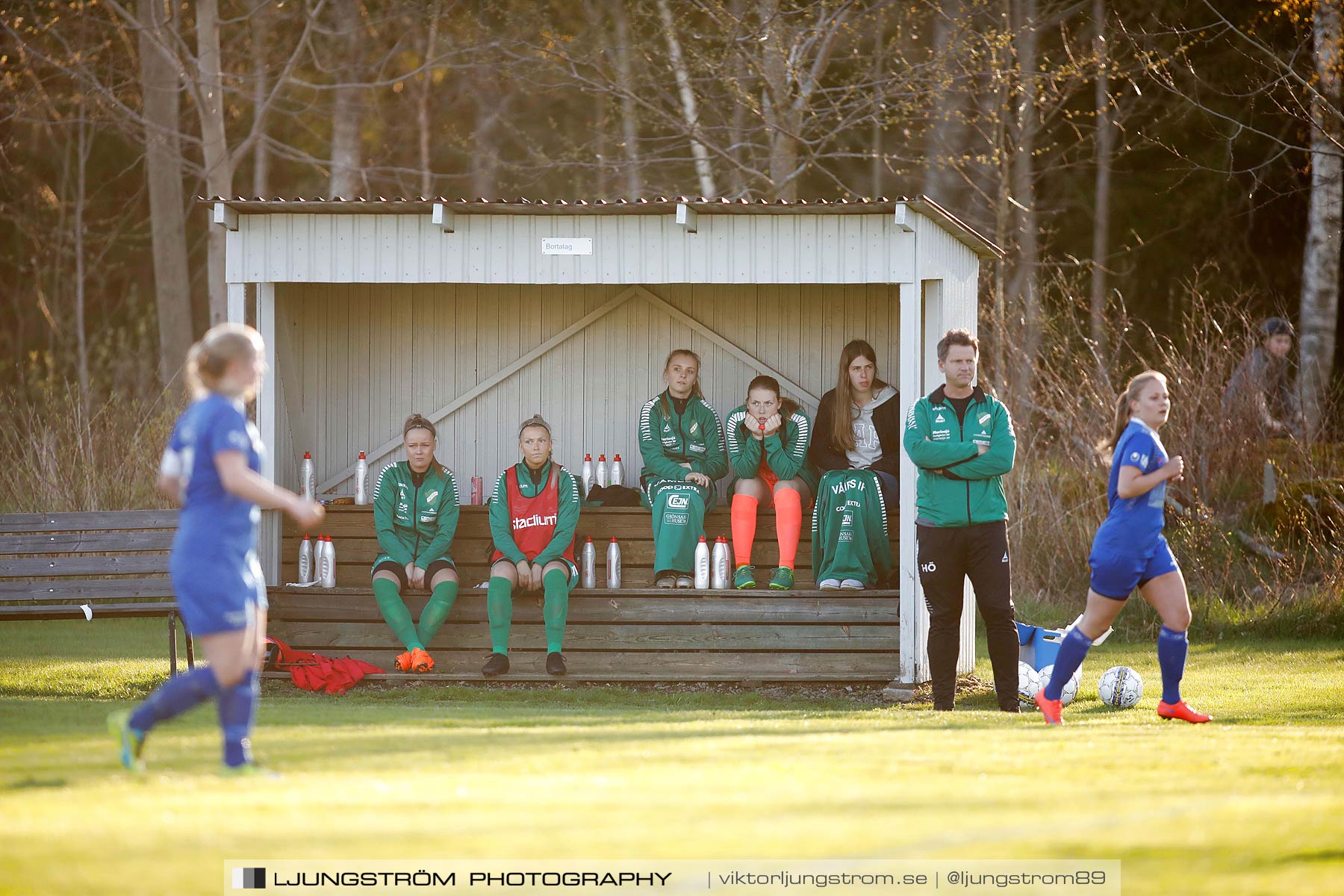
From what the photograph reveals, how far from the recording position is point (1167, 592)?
6652 millimetres

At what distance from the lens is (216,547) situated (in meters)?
4.59

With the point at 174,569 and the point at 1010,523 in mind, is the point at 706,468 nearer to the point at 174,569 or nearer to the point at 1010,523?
the point at 1010,523

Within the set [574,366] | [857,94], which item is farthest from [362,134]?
[574,366]

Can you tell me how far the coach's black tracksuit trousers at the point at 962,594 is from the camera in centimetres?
748

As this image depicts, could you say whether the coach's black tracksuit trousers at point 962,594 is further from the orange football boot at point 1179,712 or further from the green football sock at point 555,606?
the green football sock at point 555,606

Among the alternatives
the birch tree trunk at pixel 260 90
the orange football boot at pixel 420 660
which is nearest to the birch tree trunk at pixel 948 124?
the birch tree trunk at pixel 260 90

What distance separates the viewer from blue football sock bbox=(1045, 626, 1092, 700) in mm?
6766

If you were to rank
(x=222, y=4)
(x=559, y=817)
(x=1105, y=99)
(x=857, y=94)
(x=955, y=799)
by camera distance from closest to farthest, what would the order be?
(x=559, y=817) → (x=955, y=799) → (x=857, y=94) → (x=1105, y=99) → (x=222, y=4)

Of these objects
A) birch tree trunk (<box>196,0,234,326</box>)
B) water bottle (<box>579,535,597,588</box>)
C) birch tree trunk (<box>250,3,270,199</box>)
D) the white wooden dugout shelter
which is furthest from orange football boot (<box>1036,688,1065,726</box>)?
birch tree trunk (<box>250,3,270,199</box>)

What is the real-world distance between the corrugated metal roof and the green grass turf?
2.94m

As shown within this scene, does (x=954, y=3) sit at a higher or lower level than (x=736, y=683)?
higher

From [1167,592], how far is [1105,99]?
14454 mm

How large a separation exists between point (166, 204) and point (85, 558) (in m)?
11.4

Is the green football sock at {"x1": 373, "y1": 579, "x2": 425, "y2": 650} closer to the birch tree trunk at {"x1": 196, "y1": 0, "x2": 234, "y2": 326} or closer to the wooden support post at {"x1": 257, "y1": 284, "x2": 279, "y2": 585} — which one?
the wooden support post at {"x1": 257, "y1": 284, "x2": 279, "y2": 585}
